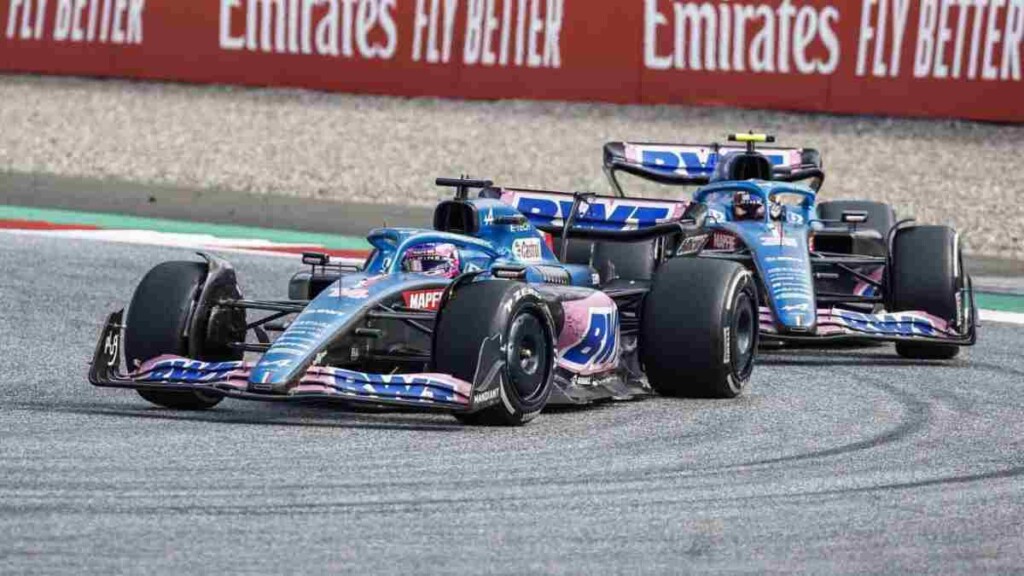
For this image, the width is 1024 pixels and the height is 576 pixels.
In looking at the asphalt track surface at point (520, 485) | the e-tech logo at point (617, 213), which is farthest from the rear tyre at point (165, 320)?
the e-tech logo at point (617, 213)

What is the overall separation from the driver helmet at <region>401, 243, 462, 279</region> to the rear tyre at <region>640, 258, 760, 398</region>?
1.01m

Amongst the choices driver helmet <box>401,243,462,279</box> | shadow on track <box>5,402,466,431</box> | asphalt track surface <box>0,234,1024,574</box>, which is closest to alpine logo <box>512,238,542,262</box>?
driver helmet <box>401,243,462,279</box>

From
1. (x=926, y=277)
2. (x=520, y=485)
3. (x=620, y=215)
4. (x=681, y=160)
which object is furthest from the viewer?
(x=681, y=160)

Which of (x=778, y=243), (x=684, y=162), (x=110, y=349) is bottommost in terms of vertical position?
(x=110, y=349)

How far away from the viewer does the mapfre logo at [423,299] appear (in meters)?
9.31

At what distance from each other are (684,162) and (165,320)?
5.16m

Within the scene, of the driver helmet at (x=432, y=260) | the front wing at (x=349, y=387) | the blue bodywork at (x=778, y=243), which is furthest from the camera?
the blue bodywork at (x=778, y=243)

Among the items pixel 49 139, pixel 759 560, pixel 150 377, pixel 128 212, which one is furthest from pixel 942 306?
pixel 49 139

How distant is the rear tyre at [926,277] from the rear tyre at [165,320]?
4.61 m

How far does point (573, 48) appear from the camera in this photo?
21.0 meters

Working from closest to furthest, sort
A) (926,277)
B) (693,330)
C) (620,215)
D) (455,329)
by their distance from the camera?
1. (455,329)
2. (693,330)
3. (620,215)
4. (926,277)

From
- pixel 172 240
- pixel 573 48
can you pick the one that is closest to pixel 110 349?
pixel 172 240

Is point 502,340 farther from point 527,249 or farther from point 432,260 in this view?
point 527,249

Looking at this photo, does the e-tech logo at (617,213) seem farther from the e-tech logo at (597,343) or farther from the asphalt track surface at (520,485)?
the e-tech logo at (597,343)
